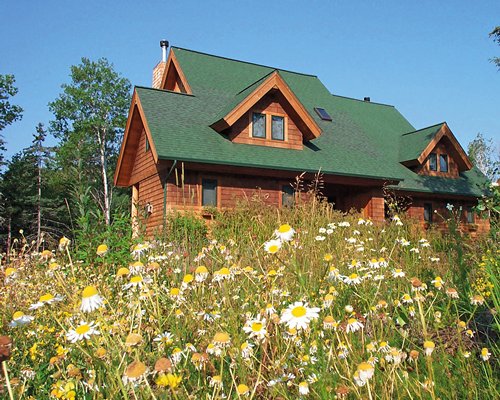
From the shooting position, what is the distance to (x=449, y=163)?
74.3 ft

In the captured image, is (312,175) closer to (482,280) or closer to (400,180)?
(400,180)

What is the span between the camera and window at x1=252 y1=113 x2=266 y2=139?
17.8 meters

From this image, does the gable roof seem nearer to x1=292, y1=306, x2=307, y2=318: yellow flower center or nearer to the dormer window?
the dormer window

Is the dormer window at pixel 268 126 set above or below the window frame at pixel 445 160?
above

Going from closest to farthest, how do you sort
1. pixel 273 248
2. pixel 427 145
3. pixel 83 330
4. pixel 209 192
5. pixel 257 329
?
pixel 83 330
pixel 257 329
pixel 273 248
pixel 209 192
pixel 427 145

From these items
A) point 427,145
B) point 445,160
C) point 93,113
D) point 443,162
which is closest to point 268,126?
point 427,145

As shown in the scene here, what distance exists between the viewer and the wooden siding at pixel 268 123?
17266 millimetres

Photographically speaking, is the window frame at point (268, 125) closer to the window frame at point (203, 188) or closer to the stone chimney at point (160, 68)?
the window frame at point (203, 188)

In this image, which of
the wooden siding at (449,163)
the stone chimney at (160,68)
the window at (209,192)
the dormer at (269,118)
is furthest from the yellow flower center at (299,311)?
the stone chimney at (160,68)

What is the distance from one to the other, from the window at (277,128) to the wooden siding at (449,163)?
7.41m

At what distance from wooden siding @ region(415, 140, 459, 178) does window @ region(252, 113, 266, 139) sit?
8.20 m

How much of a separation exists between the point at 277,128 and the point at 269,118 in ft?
1.80

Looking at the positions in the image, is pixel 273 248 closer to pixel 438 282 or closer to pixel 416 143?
pixel 438 282

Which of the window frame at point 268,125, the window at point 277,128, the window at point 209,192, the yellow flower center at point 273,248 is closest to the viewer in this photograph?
the yellow flower center at point 273,248
